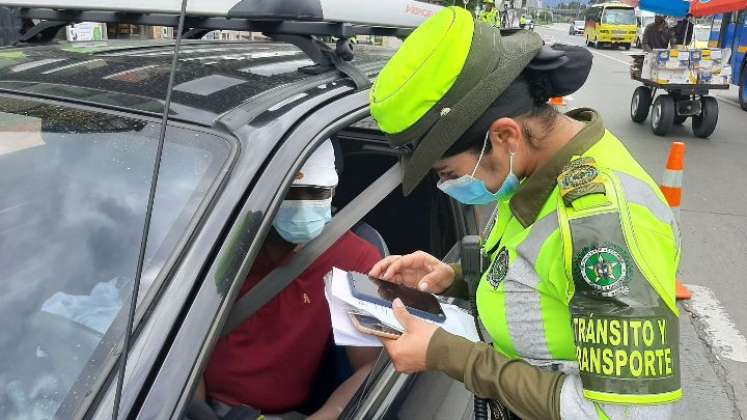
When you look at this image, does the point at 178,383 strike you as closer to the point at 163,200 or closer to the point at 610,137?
the point at 163,200

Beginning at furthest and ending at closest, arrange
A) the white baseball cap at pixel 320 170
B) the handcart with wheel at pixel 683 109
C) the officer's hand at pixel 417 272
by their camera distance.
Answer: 1. the handcart with wheel at pixel 683 109
2. the officer's hand at pixel 417 272
3. the white baseball cap at pixel 320 170

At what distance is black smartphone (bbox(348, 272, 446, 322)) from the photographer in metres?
1.49

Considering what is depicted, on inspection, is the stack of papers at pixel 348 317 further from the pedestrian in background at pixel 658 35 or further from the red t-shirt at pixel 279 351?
the pedestrian in background at pixel 658 35

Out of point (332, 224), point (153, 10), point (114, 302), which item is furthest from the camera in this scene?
point (332, 224)

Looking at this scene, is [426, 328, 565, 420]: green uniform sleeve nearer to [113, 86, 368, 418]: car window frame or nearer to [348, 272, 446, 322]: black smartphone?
[348, 272, 446, 322]: black smartphone

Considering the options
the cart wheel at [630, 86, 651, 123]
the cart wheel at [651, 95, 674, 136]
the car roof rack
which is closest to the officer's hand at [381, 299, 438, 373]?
the car roof rack

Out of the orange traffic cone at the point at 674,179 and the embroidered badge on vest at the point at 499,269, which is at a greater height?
the embroidered badge on vest at the point at 499,269

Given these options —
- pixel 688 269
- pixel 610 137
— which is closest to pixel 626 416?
pixel 610 137

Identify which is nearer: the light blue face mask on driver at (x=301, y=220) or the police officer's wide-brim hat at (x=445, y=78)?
the police officer's wide-brim hat at (x=445, y=78)

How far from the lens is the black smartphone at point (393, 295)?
4.88ft

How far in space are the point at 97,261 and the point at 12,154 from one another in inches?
17.6

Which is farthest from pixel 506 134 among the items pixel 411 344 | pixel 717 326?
pixel 717 326

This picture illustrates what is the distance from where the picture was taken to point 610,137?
1.36m

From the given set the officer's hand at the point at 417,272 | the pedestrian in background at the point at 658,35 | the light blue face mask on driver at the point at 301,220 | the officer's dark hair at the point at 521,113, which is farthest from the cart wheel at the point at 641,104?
the officer's dark hair at the point at 521,113
